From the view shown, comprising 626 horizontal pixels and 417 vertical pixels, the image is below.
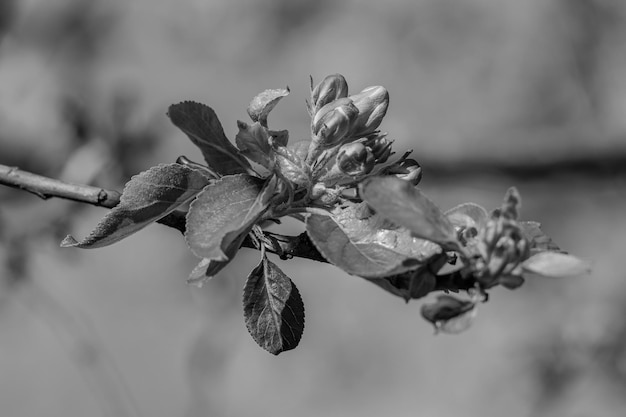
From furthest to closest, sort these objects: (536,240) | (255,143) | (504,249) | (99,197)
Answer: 1. (99,197)
2. (255,143)
3. (536,240)
4. (504,249)

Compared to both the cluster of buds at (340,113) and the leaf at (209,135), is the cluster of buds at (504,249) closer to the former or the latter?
the cluster of buds at (340,113)

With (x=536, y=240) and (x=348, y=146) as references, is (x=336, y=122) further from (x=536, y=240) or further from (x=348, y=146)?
(x=536, y=240)

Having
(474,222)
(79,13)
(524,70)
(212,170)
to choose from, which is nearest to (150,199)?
(212,170)

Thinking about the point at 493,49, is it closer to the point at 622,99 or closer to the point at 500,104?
the point at 500,104

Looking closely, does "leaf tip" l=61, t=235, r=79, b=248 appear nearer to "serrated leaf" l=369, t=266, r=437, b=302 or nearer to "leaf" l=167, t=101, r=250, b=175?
"leaf" l=167, t=101, r=250, b=175

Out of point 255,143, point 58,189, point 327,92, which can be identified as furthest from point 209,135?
point 58,189

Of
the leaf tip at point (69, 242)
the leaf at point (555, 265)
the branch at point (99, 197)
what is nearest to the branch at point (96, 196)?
the branch at point (99, 197)
